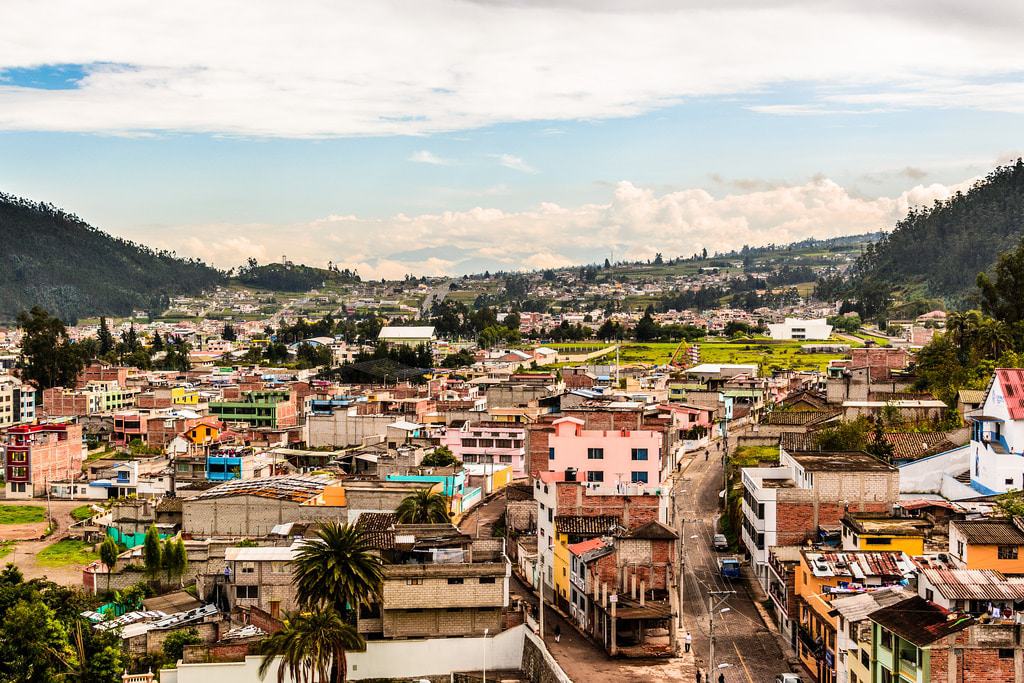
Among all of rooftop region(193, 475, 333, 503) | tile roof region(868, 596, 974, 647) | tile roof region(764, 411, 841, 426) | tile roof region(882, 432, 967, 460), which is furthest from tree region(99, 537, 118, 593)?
tile roof region(764, 411, 841, 426)

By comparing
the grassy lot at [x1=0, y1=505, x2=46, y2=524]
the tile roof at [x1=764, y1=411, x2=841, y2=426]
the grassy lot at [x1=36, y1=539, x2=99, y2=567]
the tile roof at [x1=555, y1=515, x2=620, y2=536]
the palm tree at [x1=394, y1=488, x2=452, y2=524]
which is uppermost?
the tile roof at [x1=764, y1=411, x2=841, y2=426]

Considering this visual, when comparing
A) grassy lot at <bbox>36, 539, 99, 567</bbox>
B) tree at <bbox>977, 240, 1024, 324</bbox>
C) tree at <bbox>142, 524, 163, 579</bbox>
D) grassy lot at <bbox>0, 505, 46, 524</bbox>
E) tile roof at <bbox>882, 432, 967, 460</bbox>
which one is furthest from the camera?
tree at <bbox>977, 240, 1024, 324</bbox>

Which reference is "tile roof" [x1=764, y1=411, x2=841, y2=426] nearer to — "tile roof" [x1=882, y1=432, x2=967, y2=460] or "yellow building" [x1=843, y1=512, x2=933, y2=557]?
"tile roof" [x1=882, y1=432, x2=967, y2=460]

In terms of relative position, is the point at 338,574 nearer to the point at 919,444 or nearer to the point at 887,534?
the point at 887,534

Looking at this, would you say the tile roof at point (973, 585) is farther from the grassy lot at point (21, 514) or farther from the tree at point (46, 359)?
the tree at point (46, 359)

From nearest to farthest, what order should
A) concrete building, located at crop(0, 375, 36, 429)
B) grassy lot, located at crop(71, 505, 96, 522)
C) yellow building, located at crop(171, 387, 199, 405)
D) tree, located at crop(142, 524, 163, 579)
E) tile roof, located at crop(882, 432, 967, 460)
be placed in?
tree, located at crop(142, 524, 163, 579) < tile roof, located at crop(882, 432, 967, 460) < grassy lot, located at crop(71, 505, 96, 522) < yellow building, located at crop(171, 387, 199, 405) < concrete building, located at crop(0, 375, 36, 429)

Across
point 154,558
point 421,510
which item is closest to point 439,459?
point 421,510

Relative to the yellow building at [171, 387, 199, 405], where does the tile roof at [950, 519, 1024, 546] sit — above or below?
above
